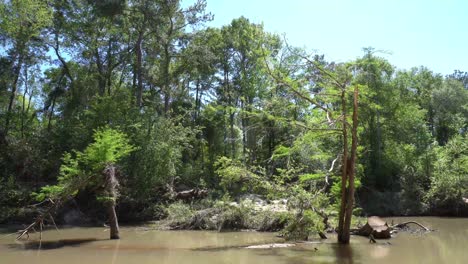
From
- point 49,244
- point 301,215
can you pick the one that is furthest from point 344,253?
point 49,244

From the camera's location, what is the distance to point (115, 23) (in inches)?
1289

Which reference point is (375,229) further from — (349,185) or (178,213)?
(178,213)

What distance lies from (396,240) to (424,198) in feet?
48.1

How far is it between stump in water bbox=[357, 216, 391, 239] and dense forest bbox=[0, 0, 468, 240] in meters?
0.96

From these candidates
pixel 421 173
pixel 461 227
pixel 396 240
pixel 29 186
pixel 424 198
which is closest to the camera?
pixel 396 240

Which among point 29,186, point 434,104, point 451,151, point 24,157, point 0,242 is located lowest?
point 0,242

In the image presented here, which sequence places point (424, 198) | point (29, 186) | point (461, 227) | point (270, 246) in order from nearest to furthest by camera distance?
1. point (270, 246)
2. point (461, 227)
3. point (29, 186)
4. point (424, 198)

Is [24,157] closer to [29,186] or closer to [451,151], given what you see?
[29,186]

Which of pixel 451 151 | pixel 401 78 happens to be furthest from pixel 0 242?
pixel 401 78

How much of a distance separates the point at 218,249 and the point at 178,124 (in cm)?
1796

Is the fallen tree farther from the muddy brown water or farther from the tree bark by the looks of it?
the tree bark

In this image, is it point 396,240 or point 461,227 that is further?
point 461,227

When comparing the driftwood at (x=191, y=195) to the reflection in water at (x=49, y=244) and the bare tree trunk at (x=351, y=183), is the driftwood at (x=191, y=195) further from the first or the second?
the bare tree trunk at (x=351, y=183)

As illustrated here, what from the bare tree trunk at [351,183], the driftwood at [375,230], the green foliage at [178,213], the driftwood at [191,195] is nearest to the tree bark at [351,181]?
the bare tree trunk at [351,183]
